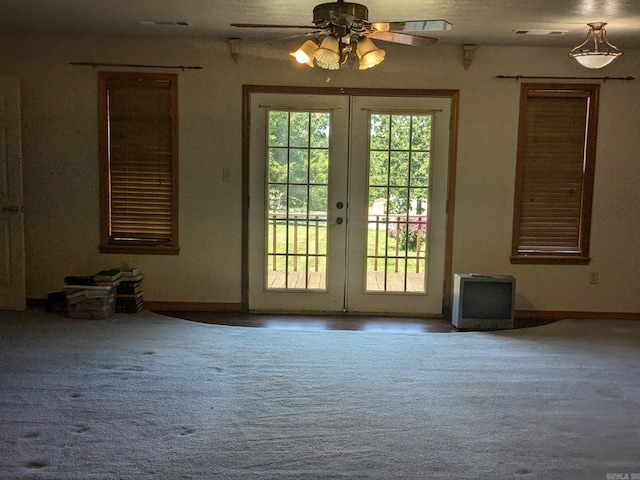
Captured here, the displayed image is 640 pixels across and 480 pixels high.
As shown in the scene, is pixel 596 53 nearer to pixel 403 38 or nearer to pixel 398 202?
pixel 403 38

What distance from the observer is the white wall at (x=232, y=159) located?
16.8 ft

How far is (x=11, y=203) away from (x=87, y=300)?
1138 mm

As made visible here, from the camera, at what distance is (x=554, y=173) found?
17.0 ft

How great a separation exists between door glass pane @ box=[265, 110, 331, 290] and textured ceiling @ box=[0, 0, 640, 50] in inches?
32.6

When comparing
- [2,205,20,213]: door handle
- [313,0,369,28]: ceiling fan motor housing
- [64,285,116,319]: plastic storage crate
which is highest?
[313,0,369,28]: ceiling fan motor housing

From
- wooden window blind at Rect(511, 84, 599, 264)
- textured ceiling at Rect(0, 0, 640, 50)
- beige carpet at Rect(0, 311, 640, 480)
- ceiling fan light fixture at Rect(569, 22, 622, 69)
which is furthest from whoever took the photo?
wooden window blind at Rect(511, 84, 599, 264)

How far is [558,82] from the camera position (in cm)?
510

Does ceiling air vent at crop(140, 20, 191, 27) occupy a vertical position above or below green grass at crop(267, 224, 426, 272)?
above

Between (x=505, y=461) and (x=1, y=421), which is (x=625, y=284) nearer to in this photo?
(x=505, y=461)

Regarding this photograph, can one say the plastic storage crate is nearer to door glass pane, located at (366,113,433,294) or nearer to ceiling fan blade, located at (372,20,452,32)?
door glass pane, located at (366,113,433,294)

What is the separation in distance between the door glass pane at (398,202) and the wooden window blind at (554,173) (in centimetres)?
84

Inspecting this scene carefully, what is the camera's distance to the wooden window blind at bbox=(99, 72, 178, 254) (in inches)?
203

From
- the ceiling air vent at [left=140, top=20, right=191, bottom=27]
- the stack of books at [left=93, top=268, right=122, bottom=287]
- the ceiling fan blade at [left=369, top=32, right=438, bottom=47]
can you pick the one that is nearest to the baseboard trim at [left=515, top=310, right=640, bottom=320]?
the ceiling fan blade at [left=369, top=32, right=438, bottom=47]

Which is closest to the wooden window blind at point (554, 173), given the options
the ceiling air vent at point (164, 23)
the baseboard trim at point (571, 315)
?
the baseboard trim at point (571, 315)
